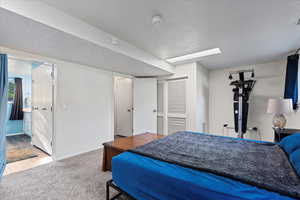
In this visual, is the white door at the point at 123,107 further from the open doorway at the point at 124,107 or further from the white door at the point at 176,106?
the white door at the point at 176,106

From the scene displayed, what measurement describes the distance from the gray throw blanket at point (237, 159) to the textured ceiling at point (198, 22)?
172cm

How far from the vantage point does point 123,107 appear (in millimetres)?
4938

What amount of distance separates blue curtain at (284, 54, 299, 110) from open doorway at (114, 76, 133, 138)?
3.95 m

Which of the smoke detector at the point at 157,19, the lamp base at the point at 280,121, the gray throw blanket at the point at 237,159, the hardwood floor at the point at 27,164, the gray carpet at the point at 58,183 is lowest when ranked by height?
the hardwood floor at the point at 27,164

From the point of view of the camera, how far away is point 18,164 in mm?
2668

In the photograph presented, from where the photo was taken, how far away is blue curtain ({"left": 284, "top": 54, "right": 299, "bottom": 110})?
2.80 meters

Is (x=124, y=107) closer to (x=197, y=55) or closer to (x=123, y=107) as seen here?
(x=123, y=107)

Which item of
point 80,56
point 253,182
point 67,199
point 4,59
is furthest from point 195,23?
point 4,59

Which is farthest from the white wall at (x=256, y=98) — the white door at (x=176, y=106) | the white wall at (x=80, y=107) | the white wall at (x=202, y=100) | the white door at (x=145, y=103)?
the white wall at (x=80, y=107)

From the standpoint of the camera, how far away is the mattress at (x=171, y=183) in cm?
97

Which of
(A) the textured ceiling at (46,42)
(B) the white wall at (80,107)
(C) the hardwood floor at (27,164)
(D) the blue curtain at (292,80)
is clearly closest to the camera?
(A) the textured ceiling at (46,42)

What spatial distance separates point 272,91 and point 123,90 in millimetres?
4433

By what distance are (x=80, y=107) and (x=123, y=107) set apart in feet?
5.89

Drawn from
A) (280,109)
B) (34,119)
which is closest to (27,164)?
(34,119)
